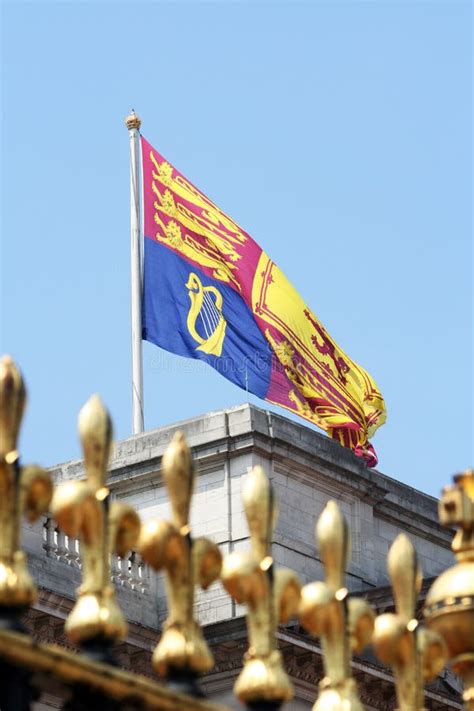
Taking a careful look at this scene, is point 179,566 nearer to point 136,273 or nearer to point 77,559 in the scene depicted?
point 77,559

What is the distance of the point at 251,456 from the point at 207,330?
290cm

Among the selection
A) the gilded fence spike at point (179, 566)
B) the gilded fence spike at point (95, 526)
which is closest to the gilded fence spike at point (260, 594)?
the gilded fence spike at point (179, 566)

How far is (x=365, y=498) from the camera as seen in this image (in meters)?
44.4

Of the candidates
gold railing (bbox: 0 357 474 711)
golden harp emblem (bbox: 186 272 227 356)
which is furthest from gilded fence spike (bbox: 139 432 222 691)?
golden harp emblem (bbox: 186 272 227 356)

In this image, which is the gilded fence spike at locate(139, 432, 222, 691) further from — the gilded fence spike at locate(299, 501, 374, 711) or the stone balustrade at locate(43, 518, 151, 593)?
the stone balustrade at locate(43, 518, 151, 593)

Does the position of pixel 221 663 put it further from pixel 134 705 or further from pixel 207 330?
pixel 134 705

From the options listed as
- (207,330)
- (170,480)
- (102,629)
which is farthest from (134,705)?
(207,330)

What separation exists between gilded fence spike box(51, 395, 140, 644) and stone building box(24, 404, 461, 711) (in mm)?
29603

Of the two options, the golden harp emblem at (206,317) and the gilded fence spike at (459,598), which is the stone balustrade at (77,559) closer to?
the golden harp emblem at (206,317)

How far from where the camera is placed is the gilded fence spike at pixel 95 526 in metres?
6.75

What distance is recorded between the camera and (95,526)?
6.85m

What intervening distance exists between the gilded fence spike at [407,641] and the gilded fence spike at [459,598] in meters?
0.13

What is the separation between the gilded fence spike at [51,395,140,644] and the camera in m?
6.75

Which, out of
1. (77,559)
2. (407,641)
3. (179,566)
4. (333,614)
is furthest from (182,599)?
(77,559)
